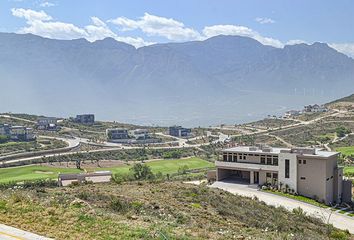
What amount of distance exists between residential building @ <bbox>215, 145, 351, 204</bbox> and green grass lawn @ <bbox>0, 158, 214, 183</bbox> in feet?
108

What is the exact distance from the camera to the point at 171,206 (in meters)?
22.1

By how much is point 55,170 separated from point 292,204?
1955 inches

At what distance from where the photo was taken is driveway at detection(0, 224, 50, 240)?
1244cm

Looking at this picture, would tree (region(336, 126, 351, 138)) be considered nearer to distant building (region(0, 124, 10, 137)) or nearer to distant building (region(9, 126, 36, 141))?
distant building (region(9, 126, 36, 141))

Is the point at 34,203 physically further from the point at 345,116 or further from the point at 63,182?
the point at 345,116

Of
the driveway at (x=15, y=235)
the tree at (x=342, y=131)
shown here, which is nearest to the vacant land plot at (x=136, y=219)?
the driveway at (x=15, y=235)

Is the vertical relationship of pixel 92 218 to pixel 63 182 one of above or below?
above

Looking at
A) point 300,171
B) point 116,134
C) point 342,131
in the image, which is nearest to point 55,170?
point 300,171

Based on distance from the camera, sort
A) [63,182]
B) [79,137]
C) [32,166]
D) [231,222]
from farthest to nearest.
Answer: [79,137] < [32,166] < [63,182] < [231,222]

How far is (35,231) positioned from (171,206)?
990 cm

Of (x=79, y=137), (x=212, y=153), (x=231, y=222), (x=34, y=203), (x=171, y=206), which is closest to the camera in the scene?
(x=34, y=203)

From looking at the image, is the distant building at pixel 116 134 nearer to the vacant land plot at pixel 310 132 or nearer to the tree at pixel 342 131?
the vacant land plot at pixel 310 132

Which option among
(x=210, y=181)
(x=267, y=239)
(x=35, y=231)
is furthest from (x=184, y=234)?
(x=210, y=181)

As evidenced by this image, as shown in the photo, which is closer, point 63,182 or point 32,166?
point 63,182
